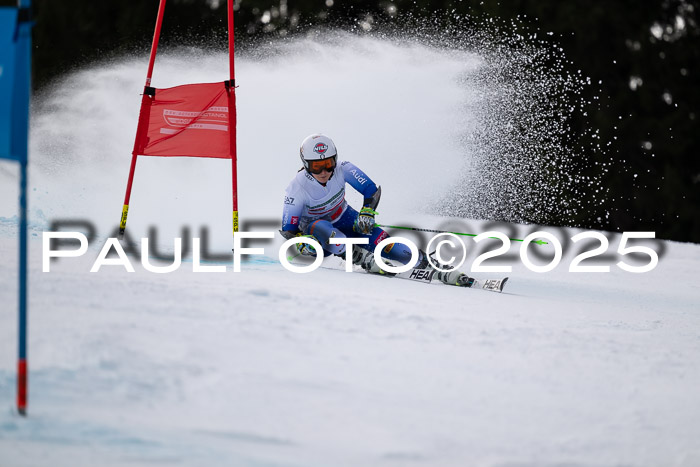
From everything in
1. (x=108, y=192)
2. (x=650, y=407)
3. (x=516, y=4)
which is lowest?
(x=650, y=407)

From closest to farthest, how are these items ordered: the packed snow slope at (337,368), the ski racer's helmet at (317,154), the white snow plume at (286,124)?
the packed snow slope at (337,368), the ski racer's helmet at (317,154), the white snow plume at (286,124)

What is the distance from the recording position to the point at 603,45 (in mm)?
19703

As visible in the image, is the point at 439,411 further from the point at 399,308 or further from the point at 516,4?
the point at 516,4

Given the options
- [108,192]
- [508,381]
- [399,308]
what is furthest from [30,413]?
[108,192]

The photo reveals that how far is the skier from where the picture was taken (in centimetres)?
723

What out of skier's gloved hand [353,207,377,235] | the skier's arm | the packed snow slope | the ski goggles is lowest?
the packed snow slope

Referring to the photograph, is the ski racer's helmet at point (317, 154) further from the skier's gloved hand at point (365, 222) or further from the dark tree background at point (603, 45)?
the dark tree background at point (603, 45)

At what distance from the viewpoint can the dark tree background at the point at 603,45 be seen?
18.4m

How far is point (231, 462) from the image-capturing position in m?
2.94

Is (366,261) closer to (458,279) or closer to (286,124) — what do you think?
(458,279)

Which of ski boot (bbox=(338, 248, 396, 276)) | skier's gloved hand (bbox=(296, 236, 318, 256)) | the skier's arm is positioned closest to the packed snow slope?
ski boot (bbox=(338, 248, 396, 276))

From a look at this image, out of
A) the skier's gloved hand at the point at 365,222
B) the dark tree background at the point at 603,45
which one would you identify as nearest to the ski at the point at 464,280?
the skier's gloved hand at the point at 365,222

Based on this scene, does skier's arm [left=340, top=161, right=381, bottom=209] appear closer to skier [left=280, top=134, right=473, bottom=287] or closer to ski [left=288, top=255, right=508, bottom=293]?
skier [left=280, top=134, right=473, bottom=287]

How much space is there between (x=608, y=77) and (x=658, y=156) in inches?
85.6
